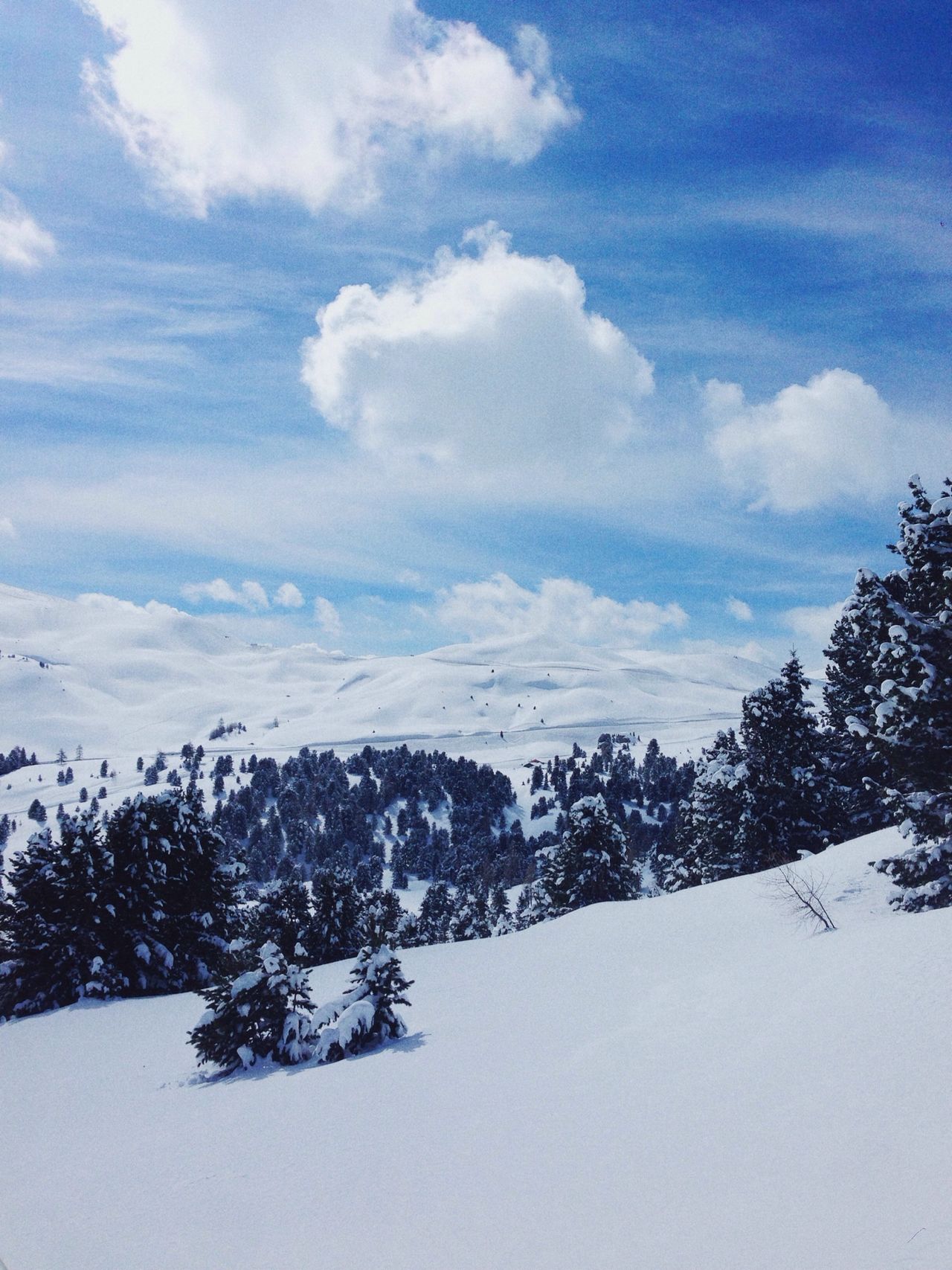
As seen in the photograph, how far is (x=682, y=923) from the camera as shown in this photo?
74.5 feet

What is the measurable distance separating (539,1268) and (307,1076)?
914 cm

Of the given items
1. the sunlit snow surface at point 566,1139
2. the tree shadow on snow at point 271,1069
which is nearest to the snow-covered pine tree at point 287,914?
the sunlit snow surface at point 566,1139

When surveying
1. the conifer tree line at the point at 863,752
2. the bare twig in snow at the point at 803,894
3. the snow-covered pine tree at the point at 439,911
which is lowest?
the snow-covered pine tree at the point at 439,911

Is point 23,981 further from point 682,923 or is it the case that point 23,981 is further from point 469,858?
point 469,858

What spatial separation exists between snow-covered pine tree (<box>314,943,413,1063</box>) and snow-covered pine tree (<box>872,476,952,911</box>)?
1318 centimetres

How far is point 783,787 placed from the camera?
35.1 meters

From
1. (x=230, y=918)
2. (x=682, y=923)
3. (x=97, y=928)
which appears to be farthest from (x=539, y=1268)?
(x=230, y=918)

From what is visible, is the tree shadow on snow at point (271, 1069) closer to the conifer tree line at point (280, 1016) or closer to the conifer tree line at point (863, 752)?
the conifer tree line at point (280, 1016)

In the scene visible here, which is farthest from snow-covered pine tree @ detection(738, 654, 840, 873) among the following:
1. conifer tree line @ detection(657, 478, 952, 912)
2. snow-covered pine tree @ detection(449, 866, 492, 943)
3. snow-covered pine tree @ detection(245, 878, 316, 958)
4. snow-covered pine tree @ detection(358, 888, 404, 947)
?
snow-covered pine tree @ detection(245, 878, 316, 958)

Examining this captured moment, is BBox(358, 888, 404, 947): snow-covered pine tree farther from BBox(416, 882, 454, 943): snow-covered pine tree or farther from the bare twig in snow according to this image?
BBox(416, 882, 454, 943): snow-covered pine tree

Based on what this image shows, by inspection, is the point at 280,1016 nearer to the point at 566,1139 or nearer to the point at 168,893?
the point at 566,1139

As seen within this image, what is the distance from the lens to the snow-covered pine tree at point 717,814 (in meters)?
36.4

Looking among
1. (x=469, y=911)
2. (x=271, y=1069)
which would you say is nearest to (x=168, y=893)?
(x=271, y=1069)

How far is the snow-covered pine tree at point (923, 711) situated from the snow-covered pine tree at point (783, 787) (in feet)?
54.7
